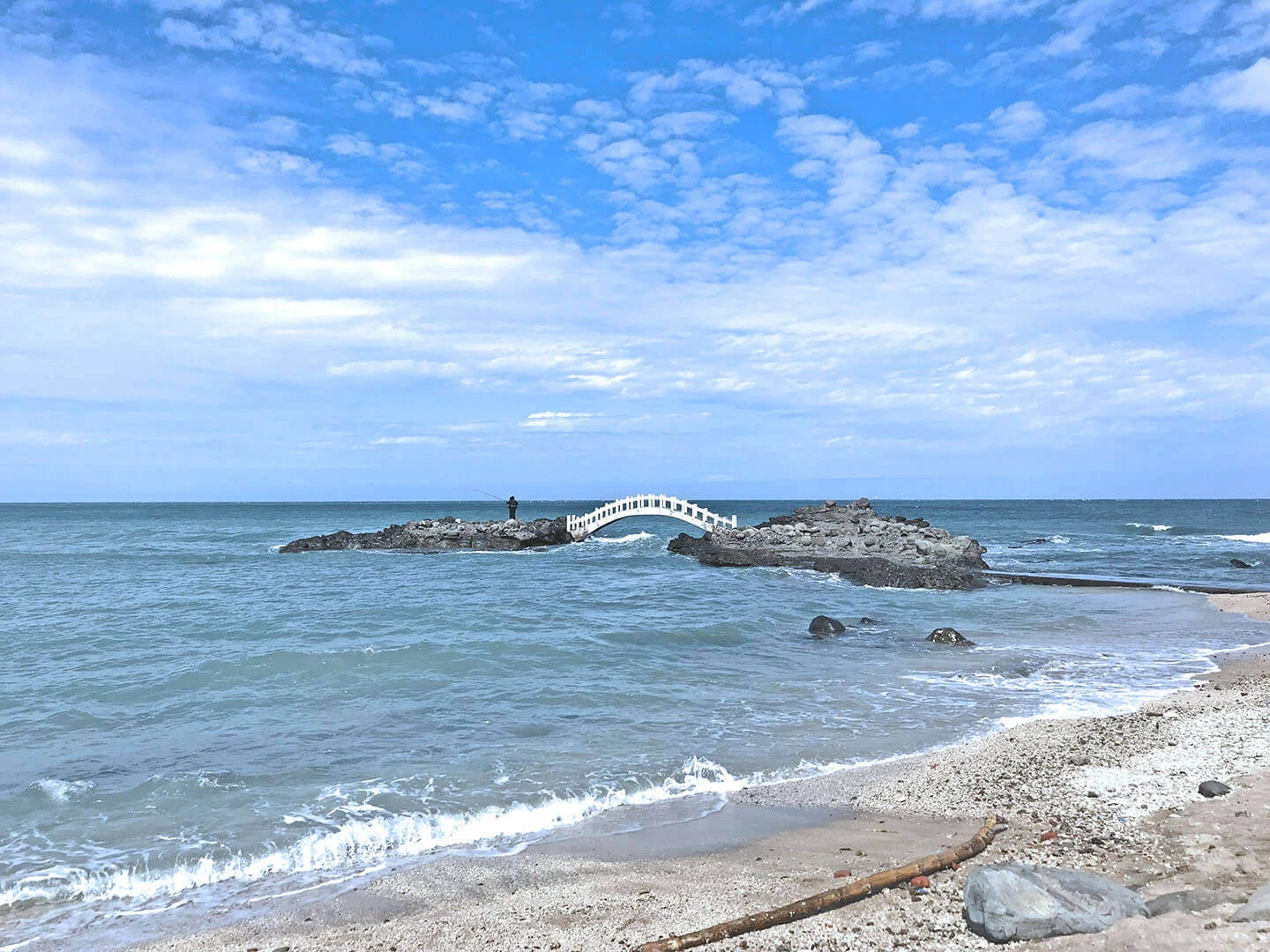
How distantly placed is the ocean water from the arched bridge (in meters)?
18.9

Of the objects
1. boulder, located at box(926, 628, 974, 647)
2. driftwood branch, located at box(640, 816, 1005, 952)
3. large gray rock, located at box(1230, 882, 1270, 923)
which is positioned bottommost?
boulder, located at box(926, 628, 974, 647)

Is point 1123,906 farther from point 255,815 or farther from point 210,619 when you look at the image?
point 210,619

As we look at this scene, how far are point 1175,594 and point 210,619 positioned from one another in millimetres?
26872

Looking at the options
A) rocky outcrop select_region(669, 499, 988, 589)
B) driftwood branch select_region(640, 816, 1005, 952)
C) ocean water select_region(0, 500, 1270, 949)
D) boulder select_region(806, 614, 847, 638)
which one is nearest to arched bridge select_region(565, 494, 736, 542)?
rocky outcrop select_region(669, 499, 988, 589)

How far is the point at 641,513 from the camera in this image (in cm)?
4594

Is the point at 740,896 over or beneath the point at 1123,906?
beneath

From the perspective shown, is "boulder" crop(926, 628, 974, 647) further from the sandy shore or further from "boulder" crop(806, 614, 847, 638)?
the sandy shore

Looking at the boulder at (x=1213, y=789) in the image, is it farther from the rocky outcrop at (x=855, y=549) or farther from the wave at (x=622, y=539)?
the wave at (x=622, y=539)

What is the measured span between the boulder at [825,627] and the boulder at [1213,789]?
9.94 meters

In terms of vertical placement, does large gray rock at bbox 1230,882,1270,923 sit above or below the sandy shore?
above

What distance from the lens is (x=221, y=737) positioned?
1016cm

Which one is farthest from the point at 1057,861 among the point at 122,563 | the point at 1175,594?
the point at 122,563

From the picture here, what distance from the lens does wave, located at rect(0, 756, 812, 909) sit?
6469 mm

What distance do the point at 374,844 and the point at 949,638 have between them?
12.7m
